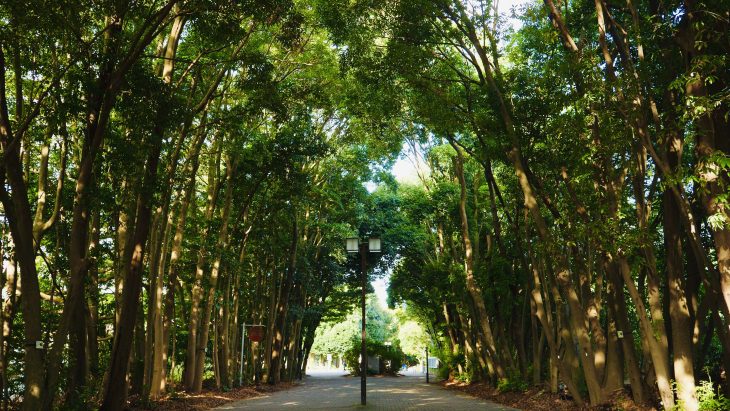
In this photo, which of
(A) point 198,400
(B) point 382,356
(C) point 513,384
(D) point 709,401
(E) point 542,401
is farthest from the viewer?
(B) point 382,356

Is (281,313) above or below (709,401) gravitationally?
above

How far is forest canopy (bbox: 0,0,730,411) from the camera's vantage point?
834 cm

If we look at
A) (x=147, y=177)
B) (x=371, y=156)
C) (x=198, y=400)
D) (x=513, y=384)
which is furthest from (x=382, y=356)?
(x=147, y=177)

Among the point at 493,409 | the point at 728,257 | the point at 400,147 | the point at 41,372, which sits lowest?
the point at 493,409

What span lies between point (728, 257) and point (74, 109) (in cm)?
917

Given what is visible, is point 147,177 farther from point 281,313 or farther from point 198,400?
point 281,313

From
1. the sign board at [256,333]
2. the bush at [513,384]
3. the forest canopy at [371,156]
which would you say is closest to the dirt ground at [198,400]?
the forest canopy at [371,156]

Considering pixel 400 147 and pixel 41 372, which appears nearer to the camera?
pixel 41 372

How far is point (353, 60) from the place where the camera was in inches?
561

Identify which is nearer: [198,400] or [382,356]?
[198,400]

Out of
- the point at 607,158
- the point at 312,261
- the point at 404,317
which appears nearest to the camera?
the point at 607,158

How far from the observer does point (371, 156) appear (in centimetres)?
2370

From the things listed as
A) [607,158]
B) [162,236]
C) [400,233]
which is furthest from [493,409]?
[400,233]

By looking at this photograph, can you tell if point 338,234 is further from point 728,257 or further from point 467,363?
point 728,257
